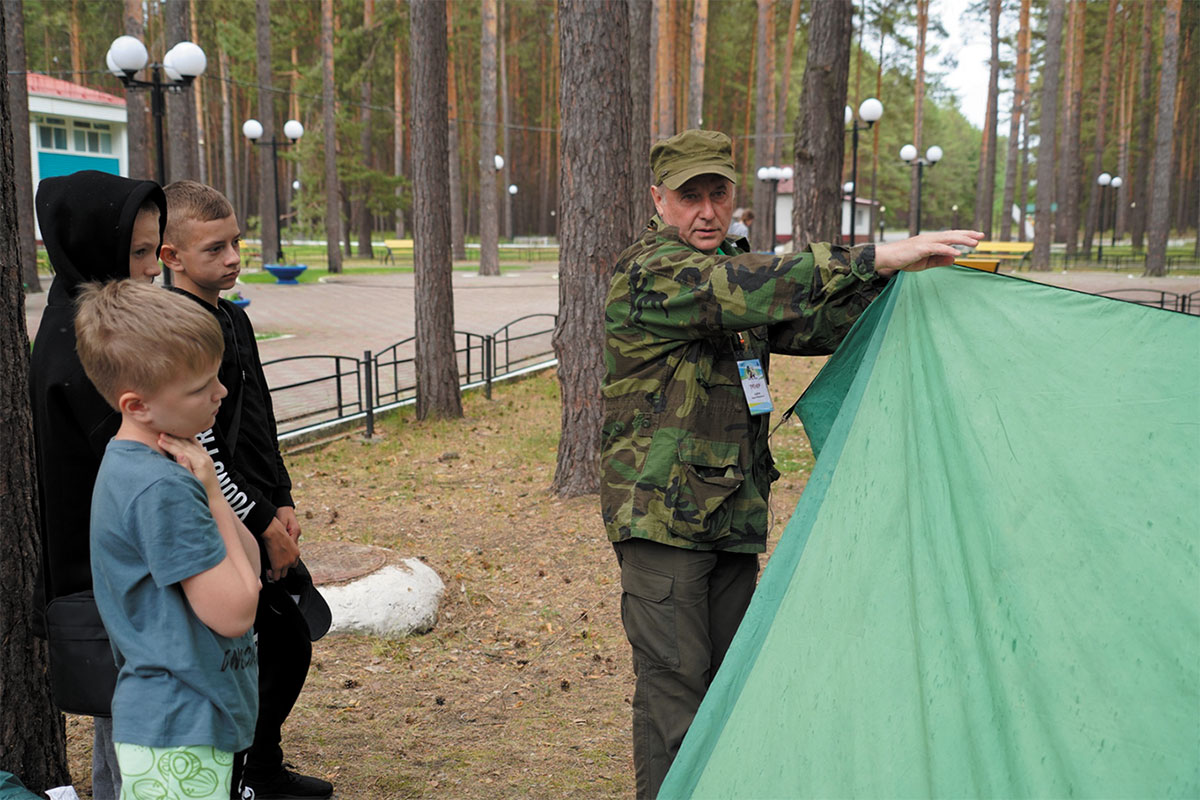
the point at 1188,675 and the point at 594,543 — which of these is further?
the point at 594,543

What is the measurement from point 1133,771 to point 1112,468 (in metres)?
0.60

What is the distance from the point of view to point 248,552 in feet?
7.32

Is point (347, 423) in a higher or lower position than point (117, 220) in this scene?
lower

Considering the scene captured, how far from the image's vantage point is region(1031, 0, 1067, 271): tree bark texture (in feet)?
104

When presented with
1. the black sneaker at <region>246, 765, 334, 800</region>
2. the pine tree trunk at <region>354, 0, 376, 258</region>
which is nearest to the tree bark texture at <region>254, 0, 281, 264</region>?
the pine tree trunk at <region>354, 0, 376, 258</region>

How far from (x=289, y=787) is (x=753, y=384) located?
2.09 meters

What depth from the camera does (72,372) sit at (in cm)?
234

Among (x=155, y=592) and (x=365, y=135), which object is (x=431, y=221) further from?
(x=365, y=135)

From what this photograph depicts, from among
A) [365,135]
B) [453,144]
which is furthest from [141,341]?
[365,135]

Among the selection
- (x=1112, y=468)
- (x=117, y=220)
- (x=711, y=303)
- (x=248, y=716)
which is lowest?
(x=248, y=716)

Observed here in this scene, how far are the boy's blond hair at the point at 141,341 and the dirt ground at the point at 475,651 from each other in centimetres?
207

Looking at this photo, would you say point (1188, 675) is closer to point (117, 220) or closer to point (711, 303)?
point (711, 303)

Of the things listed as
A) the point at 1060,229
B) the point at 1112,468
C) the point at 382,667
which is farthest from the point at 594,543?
the point at 1060,229

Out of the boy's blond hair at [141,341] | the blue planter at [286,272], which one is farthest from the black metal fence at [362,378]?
the blue planter at [286,272]
